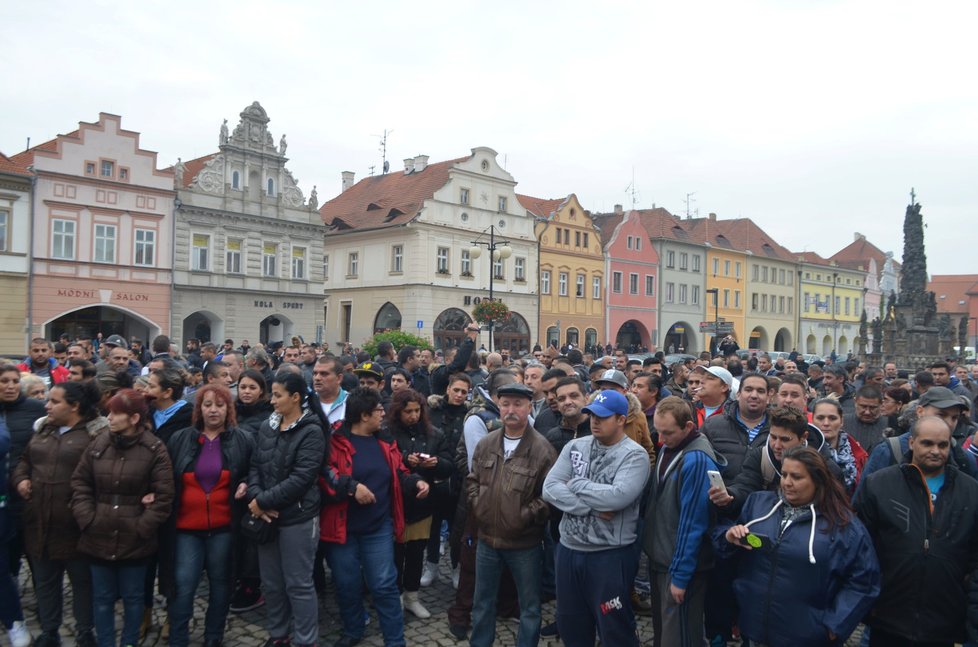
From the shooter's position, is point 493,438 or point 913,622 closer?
point 913,622

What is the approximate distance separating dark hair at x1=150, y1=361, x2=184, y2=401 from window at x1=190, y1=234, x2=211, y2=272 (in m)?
27.6

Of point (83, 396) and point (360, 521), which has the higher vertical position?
point (83, 396)

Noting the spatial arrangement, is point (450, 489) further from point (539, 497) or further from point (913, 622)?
point (913, 622)

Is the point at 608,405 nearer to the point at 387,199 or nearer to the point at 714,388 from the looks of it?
the point at 714,388

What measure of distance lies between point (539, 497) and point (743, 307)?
56070 mm

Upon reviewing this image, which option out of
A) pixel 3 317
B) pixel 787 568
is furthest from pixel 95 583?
pixel 3 317

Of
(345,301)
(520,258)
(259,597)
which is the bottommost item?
(259,597)

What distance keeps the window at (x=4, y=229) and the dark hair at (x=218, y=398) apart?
26422 millimetres

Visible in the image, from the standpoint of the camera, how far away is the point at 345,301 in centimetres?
4059

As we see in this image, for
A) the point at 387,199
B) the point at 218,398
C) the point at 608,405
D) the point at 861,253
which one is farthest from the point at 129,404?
the point at 861,253

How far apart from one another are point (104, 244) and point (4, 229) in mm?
3414

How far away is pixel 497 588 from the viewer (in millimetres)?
4996

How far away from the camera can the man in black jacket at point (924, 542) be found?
12.8 ft

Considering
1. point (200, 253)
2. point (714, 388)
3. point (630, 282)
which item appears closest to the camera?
Answer: point (714, 388)
